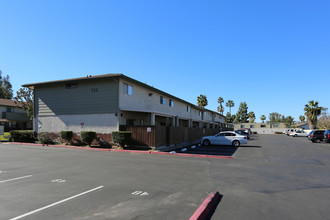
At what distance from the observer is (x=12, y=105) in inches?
1646

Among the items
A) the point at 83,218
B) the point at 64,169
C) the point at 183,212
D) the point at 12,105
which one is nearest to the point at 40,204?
the point at 83,218

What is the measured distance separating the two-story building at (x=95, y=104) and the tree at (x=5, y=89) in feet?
155

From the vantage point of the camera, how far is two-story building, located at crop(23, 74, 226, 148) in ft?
61.0

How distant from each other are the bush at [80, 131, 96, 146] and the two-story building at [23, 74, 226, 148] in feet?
2.34

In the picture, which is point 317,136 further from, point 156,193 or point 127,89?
point 156,193

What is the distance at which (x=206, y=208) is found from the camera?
4488 mm

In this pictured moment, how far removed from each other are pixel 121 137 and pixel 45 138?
902 centimetres

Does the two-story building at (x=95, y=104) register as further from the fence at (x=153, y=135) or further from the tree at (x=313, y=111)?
the tree at (x=313, y=111)

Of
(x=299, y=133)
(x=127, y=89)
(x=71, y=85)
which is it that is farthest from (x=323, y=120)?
(x=71, y=85)

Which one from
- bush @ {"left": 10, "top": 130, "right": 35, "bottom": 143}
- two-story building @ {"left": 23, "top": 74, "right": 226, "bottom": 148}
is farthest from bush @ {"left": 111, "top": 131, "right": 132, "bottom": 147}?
bush @ {"left": 10, "top": 130, "right": 35, "bottom": 143}

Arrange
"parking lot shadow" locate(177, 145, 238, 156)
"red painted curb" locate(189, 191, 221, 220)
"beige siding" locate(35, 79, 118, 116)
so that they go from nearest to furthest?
"red painted curb" locate(189, 191, 221, 220) → "parking lot shadow" locate(177, 145, 238, 156) → "beige siding" locate(35, 79, 118, 116)

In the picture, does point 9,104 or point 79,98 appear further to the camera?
point 9,104

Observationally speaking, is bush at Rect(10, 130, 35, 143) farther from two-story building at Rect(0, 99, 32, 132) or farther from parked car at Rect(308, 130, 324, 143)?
parked car at Rect(308, 130, 324, 143)

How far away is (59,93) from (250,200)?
21149 millimetres
